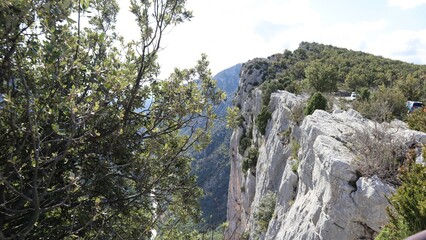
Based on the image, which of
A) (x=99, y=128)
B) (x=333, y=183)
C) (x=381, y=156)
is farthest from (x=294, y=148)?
(x=99, y=128)

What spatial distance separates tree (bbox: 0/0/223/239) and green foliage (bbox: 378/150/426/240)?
4.46m

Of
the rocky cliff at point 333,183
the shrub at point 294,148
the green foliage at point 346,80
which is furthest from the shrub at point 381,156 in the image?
the green foliage at point 346,80

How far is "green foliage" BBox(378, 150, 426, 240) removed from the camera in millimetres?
6301

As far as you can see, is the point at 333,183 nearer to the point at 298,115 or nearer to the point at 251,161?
the point at 298,115

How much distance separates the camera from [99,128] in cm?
498

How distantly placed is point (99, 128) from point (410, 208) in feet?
20.8

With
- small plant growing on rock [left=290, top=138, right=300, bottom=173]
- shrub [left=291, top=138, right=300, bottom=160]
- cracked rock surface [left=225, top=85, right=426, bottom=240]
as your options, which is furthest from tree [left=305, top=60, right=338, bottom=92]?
shrub [left=291, top=138, right=300, bottom=160]

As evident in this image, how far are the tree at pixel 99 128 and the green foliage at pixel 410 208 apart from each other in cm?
446

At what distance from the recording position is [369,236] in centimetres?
875

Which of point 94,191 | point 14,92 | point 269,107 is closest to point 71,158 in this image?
point 94,191

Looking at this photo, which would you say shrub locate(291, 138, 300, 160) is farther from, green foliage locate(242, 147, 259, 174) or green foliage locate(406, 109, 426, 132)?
green foliage locate(242, 147, 259, 174)

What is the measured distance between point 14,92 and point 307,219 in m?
10.6

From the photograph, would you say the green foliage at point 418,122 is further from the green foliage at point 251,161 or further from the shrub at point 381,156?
the green foliage at point 251,161

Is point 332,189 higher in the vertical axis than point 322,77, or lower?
lower
